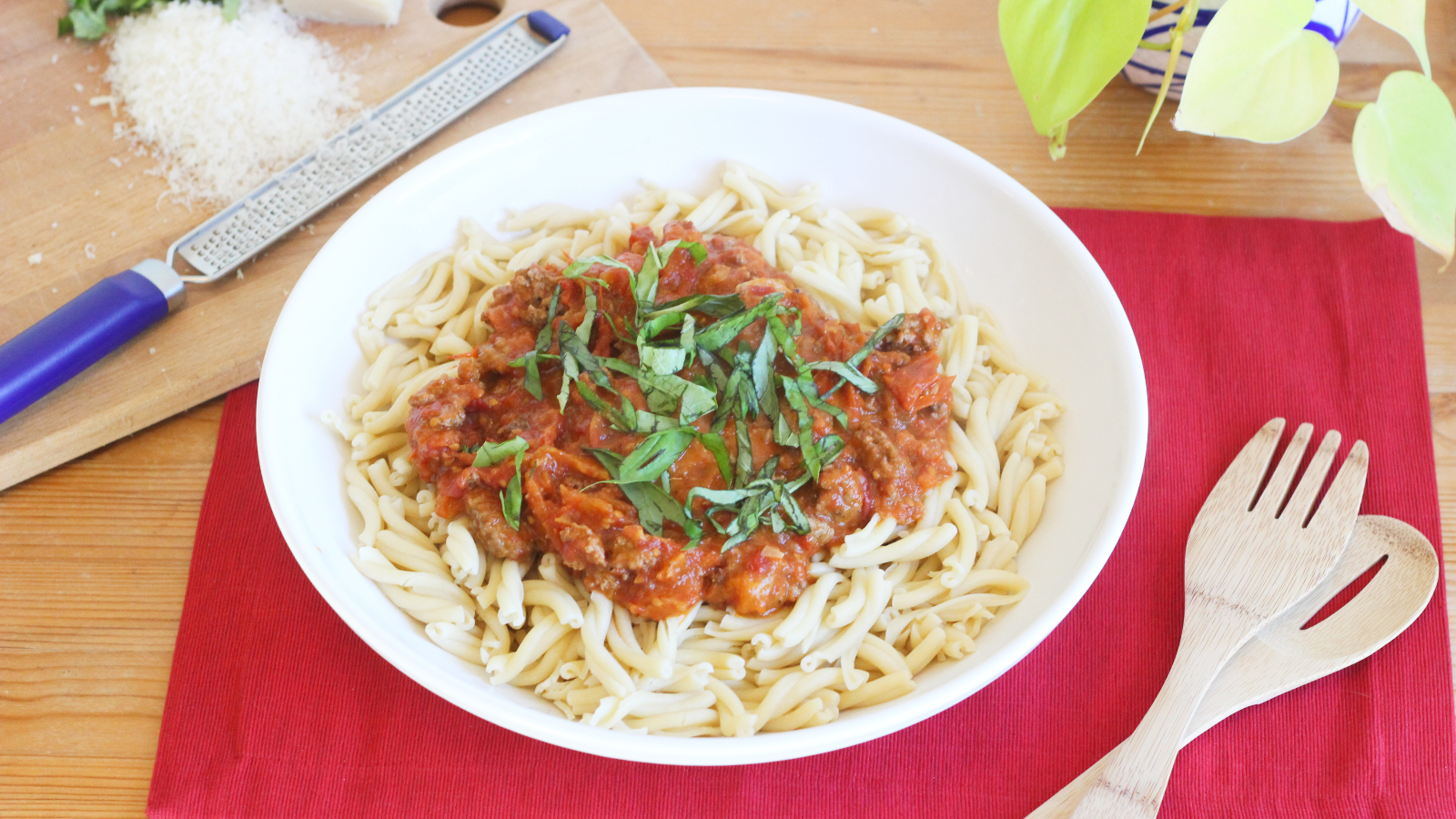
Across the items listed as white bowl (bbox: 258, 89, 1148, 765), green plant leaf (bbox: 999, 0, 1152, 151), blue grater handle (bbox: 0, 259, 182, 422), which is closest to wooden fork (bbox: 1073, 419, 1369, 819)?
white bowl (bbox: 258, 89, 1148, 765)

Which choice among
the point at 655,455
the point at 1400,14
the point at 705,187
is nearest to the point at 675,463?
the point at 655,455

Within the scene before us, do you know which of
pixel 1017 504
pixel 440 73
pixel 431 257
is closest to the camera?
pixel 1017 504

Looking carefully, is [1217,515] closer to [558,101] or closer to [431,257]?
[431,257]

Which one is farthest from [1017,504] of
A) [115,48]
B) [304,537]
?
[115,48]

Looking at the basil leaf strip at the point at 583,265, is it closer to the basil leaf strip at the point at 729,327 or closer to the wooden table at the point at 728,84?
the basil leaf strip at the point at 729,327

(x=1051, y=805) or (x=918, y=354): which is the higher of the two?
(x=918, y=354)

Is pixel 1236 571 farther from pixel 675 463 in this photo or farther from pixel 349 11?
pixel 349 11

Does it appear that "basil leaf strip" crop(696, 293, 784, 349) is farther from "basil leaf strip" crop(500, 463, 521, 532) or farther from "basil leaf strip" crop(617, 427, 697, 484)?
"basil leaf strip" crop(500, 463, 521, 532)
